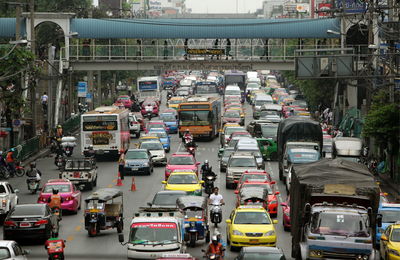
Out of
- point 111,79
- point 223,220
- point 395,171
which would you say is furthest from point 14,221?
point 111,79

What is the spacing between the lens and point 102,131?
61.4 m

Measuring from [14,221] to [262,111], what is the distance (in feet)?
181

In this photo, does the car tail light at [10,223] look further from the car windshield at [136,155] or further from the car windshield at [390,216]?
the car windshield at [136,155]

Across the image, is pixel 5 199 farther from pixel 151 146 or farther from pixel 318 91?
pixel 318 91

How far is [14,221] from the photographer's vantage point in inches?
1331

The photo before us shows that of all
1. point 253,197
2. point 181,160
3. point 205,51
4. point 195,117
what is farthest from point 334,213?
point 205,51

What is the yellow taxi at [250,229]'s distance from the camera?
106 ft

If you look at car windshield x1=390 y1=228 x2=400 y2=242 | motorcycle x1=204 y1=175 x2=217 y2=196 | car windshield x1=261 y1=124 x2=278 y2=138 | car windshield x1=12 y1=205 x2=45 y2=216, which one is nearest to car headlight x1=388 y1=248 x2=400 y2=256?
car windshield x1=390 y1=228 x2=400 y2=242

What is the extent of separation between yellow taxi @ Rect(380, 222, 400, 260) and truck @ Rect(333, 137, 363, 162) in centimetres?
2417

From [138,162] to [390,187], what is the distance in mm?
13259

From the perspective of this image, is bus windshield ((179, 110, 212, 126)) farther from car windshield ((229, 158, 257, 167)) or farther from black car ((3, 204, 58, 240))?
black car ((3, 204, 58, 240))

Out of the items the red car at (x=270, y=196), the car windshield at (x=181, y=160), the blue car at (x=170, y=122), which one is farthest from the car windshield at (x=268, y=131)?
the red car at (x=270, y=196)

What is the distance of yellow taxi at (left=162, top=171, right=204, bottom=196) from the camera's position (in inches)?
1687

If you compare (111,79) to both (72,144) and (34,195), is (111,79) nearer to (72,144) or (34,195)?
(72,144)
